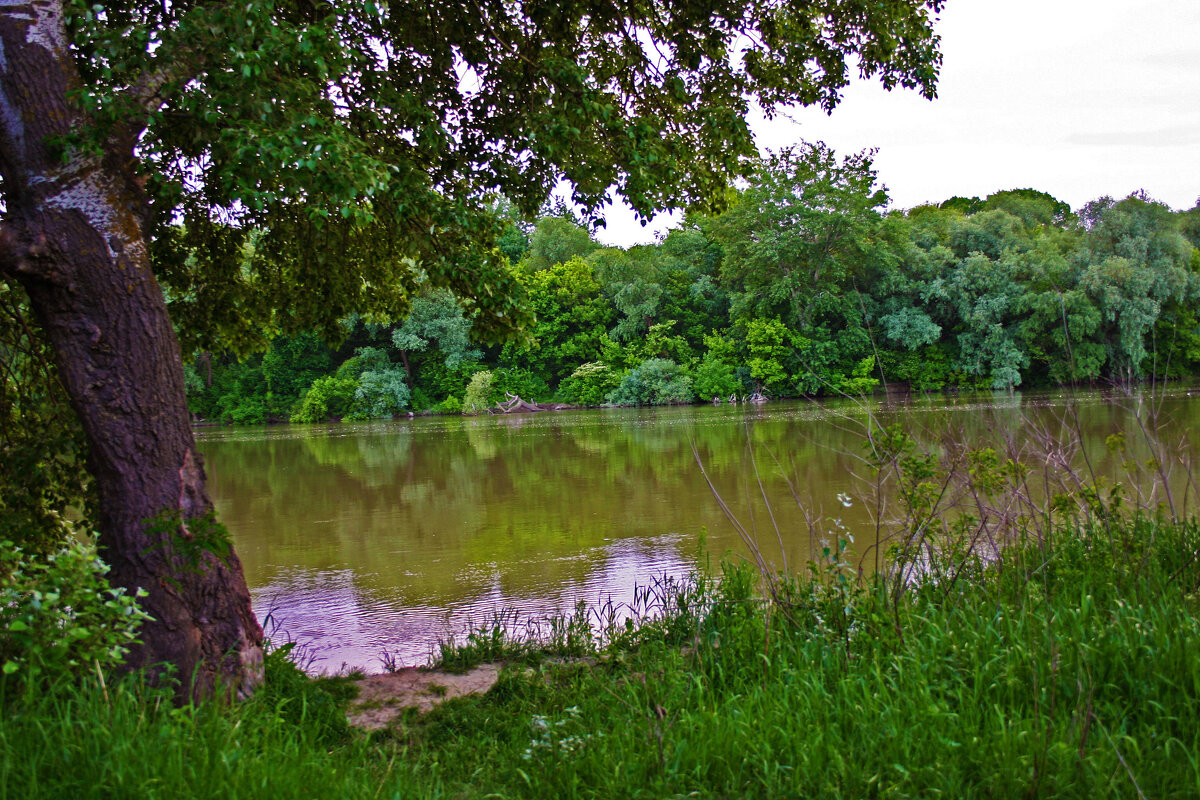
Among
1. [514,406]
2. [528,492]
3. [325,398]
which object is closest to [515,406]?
[514,406]

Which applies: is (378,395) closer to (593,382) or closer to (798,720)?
(593,382)

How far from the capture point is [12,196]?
3752 mm

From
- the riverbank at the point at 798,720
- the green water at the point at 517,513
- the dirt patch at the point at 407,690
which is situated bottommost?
the green water at the point at 517,513

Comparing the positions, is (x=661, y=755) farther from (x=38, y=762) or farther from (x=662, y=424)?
(x=662, y=424)

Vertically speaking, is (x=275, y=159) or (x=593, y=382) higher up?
(x=275, y=159)

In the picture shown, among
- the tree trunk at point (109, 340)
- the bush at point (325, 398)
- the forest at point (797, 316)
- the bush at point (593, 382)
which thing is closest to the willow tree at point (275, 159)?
the tree trunk at point (109, 340)

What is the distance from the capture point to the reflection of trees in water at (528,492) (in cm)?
817

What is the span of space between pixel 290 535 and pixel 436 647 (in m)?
5.82

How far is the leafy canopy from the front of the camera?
392 cm

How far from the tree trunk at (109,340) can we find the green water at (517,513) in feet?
6.71

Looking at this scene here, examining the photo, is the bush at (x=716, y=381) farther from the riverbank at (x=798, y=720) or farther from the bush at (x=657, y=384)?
the riverbank at (x=798, y=720)

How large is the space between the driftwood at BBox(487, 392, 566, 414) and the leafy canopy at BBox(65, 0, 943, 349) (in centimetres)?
3188

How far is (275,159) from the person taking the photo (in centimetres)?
376

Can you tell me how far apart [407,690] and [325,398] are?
36.5 meters
